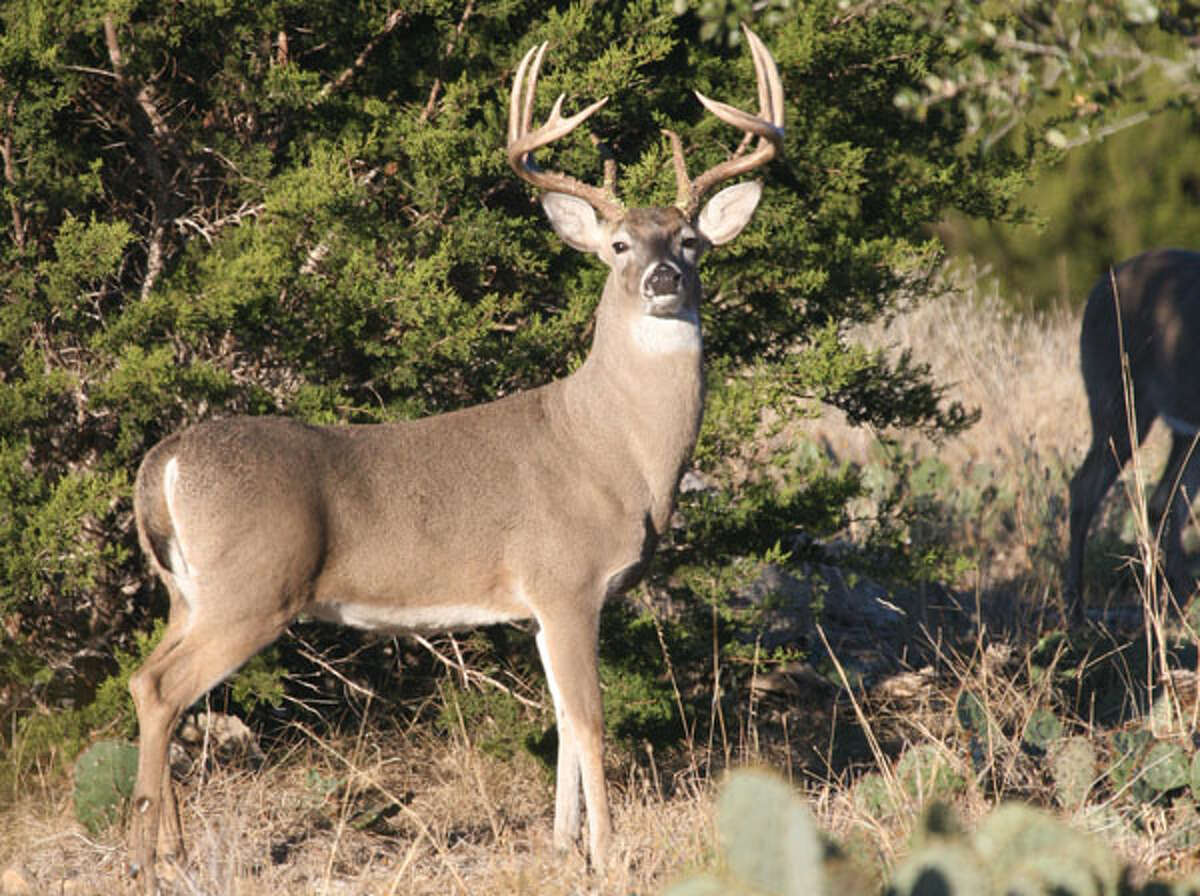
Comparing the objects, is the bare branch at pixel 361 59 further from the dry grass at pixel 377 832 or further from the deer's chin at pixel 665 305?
the dry grass at pixel 377 832

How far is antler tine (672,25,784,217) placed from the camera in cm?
500

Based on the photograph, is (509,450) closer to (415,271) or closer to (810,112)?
(415,271)

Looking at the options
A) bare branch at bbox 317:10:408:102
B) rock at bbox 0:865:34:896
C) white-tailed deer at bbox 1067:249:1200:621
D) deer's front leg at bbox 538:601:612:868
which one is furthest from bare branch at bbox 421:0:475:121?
white-tailed deer at bbox 1067:249:1200:621

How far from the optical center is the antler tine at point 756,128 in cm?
500

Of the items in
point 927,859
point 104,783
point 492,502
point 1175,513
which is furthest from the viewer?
point 1175,513

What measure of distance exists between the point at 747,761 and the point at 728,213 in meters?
1.97

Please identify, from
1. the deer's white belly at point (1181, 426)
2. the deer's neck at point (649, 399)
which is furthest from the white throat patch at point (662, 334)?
the deer's white belly at point (1181, 426)

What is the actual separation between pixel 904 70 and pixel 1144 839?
117 inches

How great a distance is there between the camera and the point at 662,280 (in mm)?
4836

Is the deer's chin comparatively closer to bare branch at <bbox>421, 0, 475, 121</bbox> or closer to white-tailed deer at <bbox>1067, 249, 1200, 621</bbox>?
bare branch at <bbox>421, 0, 475, 121</bbox>

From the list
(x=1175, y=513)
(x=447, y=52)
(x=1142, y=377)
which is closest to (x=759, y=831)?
(x=447, y=52)

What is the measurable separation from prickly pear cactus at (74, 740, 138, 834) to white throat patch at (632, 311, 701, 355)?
2037 mm

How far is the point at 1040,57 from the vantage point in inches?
162

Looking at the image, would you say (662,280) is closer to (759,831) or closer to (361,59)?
(361,59)
